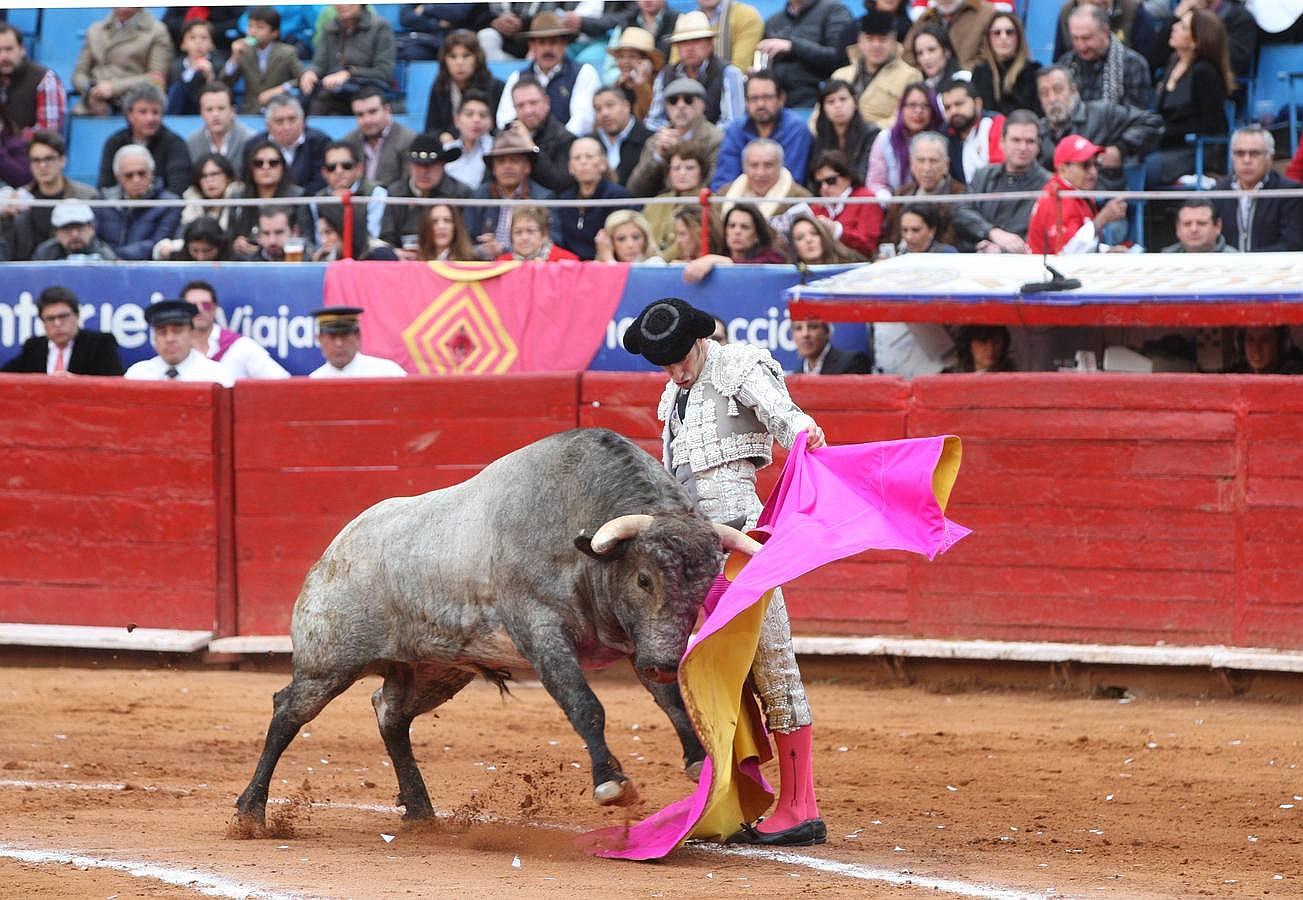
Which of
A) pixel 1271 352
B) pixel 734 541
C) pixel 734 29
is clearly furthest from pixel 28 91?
pixel 734 541

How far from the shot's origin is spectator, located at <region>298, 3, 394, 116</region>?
43.8 ft

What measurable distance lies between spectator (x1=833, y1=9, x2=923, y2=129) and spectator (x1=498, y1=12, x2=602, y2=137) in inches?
62.9

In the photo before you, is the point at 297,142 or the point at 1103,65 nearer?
the point at 1103,65

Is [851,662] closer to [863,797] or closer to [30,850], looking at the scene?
[863,797]

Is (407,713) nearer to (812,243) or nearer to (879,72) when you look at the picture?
(812,243)

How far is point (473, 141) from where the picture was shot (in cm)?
1183

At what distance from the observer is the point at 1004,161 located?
A: 10320mm

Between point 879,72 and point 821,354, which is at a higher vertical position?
point 879,72

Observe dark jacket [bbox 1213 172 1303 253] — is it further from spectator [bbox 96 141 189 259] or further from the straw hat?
spectator [bbox 96 141 189 259]

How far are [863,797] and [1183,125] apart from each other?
18.1 ft

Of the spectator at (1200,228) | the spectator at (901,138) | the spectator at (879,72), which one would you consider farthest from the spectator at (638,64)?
the spectator at (1200,228)

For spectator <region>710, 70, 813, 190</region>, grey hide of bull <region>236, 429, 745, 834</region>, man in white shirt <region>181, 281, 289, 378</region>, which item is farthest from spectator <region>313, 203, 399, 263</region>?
grey hide of bull <region>236, 429, 745, 834</region>

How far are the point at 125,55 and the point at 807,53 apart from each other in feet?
16.7

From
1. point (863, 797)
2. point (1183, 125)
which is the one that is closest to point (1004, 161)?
point (1183, 125)
